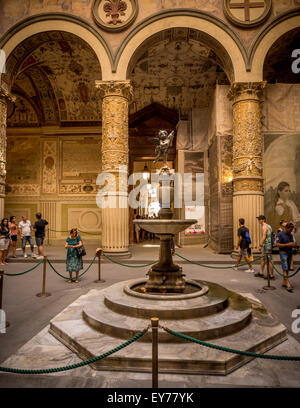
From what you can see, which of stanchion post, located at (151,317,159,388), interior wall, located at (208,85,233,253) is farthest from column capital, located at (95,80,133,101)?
stanchion post, located at (151,317,159,388)

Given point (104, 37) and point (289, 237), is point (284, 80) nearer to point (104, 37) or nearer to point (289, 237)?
point (104, 37)

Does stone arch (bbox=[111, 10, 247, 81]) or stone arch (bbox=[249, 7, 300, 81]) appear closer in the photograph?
stone arch (bbox=[249, 7, 300, 81])

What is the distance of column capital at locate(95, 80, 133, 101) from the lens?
991 centimetres

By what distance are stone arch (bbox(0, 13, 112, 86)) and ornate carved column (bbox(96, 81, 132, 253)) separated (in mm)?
822

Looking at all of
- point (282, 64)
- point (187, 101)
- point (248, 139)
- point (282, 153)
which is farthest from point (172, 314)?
point (282, 64)

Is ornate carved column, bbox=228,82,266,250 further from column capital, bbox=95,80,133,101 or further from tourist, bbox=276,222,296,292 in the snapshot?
column capital, bbox=95,80,133,101

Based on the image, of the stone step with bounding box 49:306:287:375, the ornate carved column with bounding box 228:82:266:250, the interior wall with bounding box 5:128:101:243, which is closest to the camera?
the stone step with bounding box 49:306:287:375

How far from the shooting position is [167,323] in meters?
3.56

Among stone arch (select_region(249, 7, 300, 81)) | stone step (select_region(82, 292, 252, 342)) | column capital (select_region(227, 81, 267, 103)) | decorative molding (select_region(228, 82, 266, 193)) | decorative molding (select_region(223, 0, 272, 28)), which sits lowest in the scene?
stone step (select_region(82, 292, 252, 342))

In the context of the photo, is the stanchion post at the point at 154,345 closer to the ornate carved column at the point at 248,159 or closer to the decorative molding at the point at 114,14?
the ornate carved column at the point at 248,159

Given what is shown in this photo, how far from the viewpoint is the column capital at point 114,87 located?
9.91m

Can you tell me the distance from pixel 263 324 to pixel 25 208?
47.5 feet

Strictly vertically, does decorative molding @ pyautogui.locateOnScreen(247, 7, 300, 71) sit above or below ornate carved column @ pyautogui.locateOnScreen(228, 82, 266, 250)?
above

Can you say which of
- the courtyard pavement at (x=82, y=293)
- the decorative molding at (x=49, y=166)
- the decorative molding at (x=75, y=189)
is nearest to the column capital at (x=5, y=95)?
the decorative molding at (x=49, y=166)
